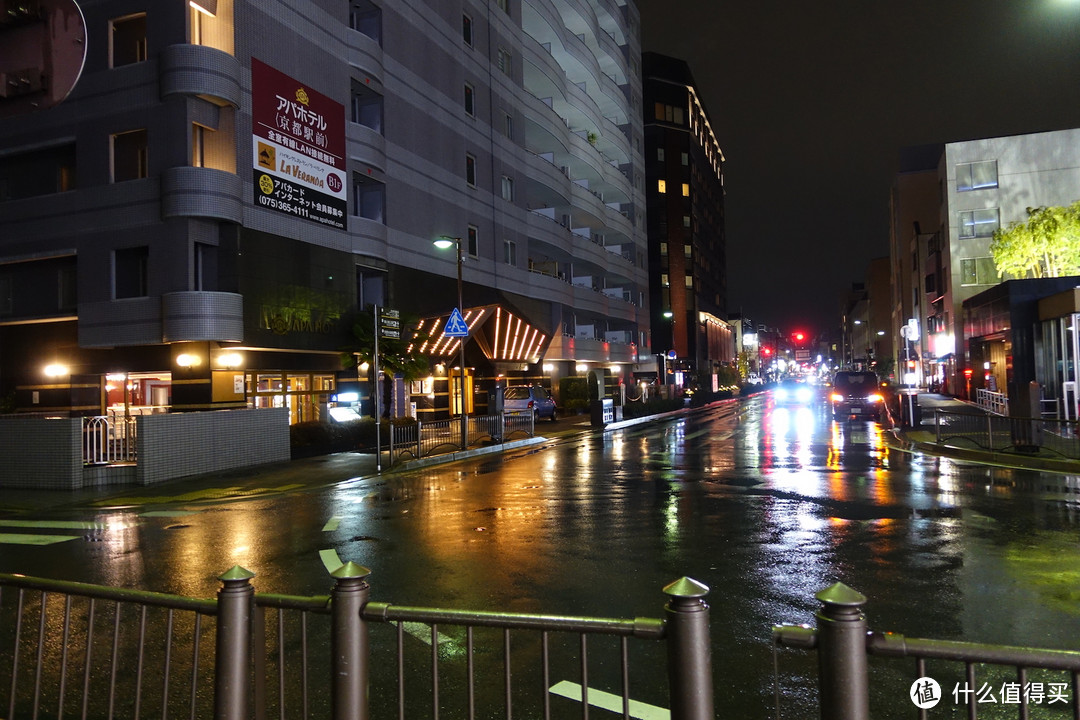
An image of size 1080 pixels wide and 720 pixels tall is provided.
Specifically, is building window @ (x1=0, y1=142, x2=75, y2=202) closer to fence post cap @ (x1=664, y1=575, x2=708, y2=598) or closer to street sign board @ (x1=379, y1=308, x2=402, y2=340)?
street sign board @ (x1=379, y1=308, x2=402, y2=340)

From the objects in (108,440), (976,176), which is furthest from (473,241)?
(976,176)

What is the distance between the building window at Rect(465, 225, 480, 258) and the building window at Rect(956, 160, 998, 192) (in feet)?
114

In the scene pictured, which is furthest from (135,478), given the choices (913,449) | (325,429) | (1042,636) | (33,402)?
(913,449)

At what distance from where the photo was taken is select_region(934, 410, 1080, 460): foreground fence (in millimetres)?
17703

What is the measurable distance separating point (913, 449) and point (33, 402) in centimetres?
2915

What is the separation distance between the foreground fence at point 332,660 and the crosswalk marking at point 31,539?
293 centimetres

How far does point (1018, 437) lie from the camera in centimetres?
1820

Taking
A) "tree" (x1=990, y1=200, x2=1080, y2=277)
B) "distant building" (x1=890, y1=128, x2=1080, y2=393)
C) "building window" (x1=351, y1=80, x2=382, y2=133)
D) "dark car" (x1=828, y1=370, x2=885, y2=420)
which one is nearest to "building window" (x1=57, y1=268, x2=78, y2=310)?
"building window" (x1=351, y1=80, x2=382, y2=133)

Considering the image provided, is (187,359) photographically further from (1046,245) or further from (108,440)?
(1046,245)

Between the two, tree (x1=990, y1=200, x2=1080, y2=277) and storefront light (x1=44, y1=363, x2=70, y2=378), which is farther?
tree (x1=990, y1=200, x2=1080, y2=277)

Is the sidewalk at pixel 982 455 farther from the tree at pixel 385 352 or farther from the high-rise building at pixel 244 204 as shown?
the high-rise building at pixel 244 204

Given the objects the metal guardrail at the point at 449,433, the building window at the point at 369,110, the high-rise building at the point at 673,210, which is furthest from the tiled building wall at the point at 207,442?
the high-rise building at the point at 673,210

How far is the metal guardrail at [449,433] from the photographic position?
2175 centimetres

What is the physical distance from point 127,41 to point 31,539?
18427 mm
